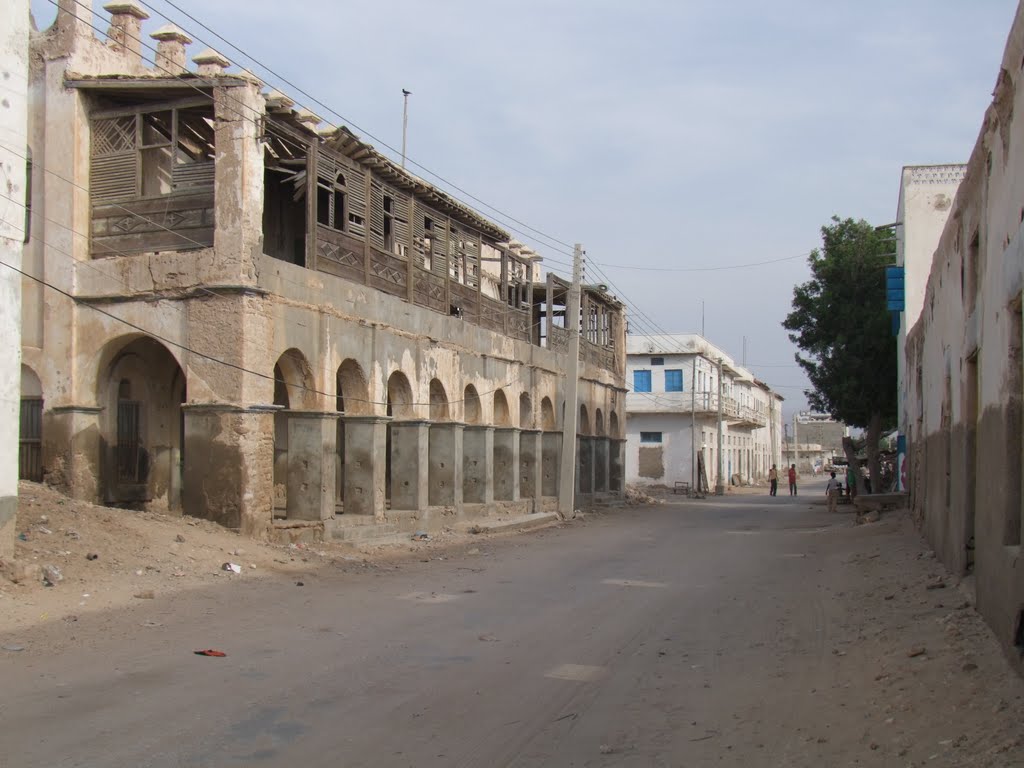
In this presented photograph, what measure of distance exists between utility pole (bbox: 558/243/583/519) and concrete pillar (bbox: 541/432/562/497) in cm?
313

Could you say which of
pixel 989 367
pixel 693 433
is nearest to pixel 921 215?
pixel 989 367

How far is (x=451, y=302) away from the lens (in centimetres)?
2480

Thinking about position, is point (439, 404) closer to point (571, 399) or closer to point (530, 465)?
point (571, 399)

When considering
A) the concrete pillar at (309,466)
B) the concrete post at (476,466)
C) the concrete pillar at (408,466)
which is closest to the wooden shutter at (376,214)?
the concrete pillar at (408,466)

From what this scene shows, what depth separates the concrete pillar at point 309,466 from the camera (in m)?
17.5

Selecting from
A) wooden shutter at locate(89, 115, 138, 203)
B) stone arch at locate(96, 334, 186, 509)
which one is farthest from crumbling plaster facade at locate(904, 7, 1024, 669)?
wooden shutter at locate(89, 115, 138, 203)

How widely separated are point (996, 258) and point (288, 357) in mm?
12565

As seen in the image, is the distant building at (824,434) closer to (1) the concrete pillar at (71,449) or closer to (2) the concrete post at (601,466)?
(2) the concrete post at (601,466)

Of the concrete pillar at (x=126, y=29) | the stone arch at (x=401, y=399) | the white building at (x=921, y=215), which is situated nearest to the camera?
the concrete pillar at (x=126, y=29)

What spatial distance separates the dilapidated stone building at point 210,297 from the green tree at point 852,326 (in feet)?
55.3

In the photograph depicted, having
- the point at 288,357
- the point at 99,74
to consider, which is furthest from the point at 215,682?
the point at 99,74

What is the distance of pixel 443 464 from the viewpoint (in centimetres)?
2350

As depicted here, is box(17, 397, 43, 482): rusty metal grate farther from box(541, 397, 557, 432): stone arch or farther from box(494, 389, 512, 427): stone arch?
box(541, 397, 557, 432): stone arch

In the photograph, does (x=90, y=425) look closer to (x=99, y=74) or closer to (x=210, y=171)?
(x=210, y=171)
